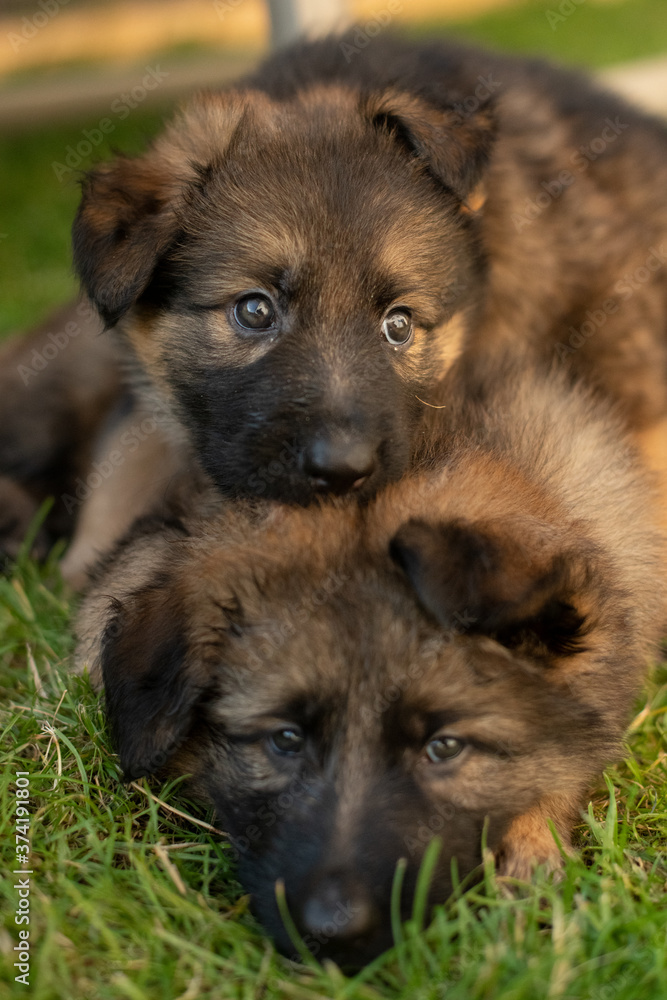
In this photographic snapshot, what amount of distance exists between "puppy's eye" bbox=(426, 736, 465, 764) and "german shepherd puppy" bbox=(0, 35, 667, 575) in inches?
25.5

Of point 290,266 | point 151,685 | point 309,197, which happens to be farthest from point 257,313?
point 151,685

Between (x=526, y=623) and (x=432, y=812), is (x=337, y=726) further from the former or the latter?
(x=526, y=623)

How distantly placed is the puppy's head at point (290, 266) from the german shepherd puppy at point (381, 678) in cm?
40

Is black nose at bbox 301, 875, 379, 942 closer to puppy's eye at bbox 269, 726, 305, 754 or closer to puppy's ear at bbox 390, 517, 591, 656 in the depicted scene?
puppy's eye at bbox 269, 726, 305, 754

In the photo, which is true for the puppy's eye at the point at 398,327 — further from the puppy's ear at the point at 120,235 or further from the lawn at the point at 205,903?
the lawn at the point at 205,903

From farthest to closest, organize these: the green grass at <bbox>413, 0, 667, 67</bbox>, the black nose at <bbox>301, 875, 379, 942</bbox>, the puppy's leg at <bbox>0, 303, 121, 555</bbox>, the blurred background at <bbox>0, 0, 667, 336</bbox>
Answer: the green grass at <bbox>413, 0, 667, 67</bbox>
the blurred background at <bbox>0, 0, 667, 336</bbox>
the puppy's leg at <bbox>0, 303, 121, 555</bbox>
the black nose at <bbox>301, 875, 379, 942</bbox>

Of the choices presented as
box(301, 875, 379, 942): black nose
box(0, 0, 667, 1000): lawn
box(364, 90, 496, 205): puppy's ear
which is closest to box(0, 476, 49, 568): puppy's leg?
box(0, 0, 667, 1000): lawn

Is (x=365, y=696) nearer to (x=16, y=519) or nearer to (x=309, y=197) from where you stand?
(x=309, y=197)

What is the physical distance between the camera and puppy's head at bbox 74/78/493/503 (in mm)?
2801

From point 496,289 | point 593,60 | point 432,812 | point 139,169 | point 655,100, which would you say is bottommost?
point 432,812

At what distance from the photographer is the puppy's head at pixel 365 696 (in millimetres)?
1958

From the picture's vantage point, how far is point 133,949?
202 cm

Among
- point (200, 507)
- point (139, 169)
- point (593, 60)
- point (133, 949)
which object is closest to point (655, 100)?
point (593, 60)

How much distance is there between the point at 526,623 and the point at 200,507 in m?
0.95
